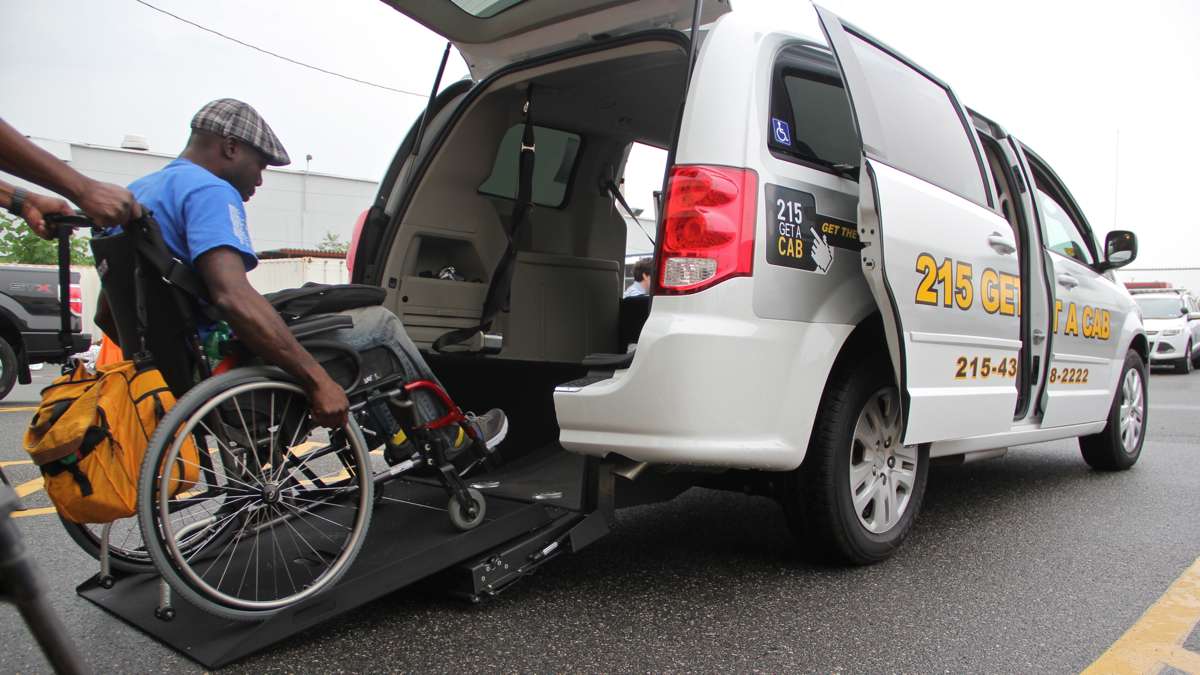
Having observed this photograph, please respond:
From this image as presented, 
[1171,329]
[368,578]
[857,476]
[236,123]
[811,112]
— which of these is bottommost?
[368,578]

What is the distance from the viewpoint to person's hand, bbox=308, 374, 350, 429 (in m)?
2.29

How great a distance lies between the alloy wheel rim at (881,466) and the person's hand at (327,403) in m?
1.74

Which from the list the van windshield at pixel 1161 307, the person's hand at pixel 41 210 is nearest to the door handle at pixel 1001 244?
the person's hand at pixel 41 210

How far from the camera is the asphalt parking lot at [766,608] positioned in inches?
89.5

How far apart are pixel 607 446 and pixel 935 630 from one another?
115cm

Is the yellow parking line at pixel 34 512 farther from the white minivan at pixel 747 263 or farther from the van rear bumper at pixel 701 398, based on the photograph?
the van rear bumper at pixel 701 398

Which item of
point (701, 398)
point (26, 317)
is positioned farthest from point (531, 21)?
point (26, 317)

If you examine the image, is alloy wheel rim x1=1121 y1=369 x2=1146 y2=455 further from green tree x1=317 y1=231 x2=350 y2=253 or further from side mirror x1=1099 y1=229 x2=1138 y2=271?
green tree x1=317 y1=231 x2=350 y2=253

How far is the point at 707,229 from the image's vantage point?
251 centimetres

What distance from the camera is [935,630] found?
251 centimetres

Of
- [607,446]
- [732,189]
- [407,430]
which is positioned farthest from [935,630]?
[407,430]

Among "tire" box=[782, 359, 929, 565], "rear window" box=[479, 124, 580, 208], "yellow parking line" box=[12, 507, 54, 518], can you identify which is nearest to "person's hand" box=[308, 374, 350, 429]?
"tire" box=[782, 359, 929, 565]

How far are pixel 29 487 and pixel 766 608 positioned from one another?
4013 millimetres

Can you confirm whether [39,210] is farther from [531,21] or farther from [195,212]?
[531,21]
